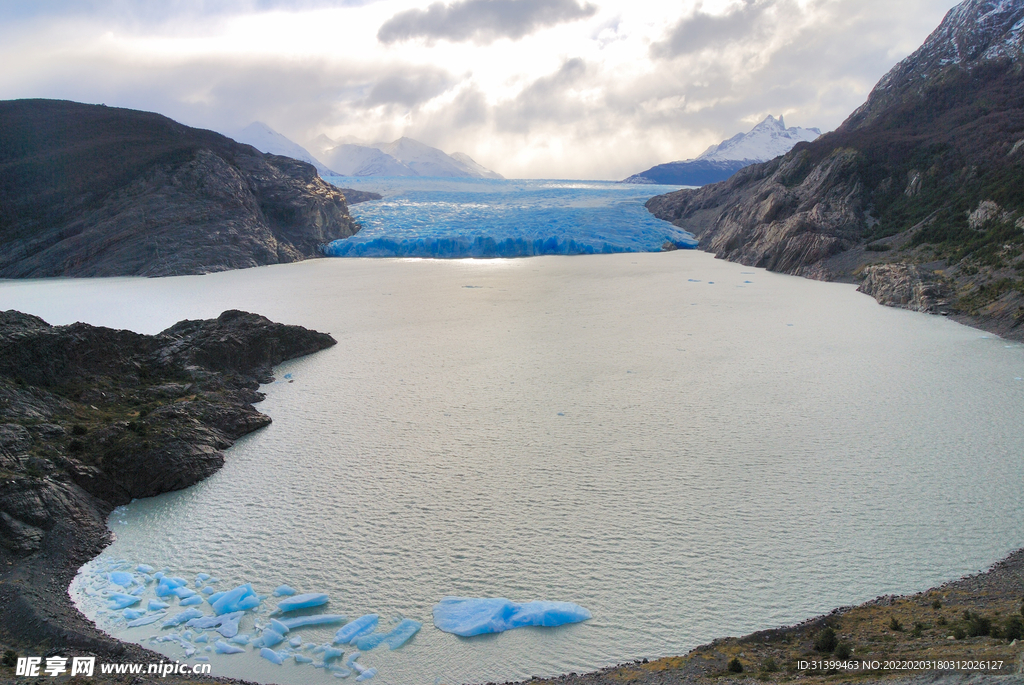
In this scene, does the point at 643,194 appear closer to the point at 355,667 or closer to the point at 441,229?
the point at 441,229

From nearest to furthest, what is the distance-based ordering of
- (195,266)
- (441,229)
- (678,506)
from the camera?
(678,506)
(195,266)
(441,229)

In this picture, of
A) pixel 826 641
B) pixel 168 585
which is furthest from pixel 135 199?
pixel 826 641

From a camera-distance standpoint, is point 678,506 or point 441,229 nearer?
point 678,506

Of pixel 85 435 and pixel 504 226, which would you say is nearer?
pixel 85 435

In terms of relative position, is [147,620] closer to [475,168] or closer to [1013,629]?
[1013,629]

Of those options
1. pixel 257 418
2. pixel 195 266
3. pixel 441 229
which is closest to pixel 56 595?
pixel 257 418

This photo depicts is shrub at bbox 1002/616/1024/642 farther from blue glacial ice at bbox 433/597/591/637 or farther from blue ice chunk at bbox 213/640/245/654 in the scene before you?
blue ice chunk at bbox 213/640/245/654

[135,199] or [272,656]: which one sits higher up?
[135,199]
